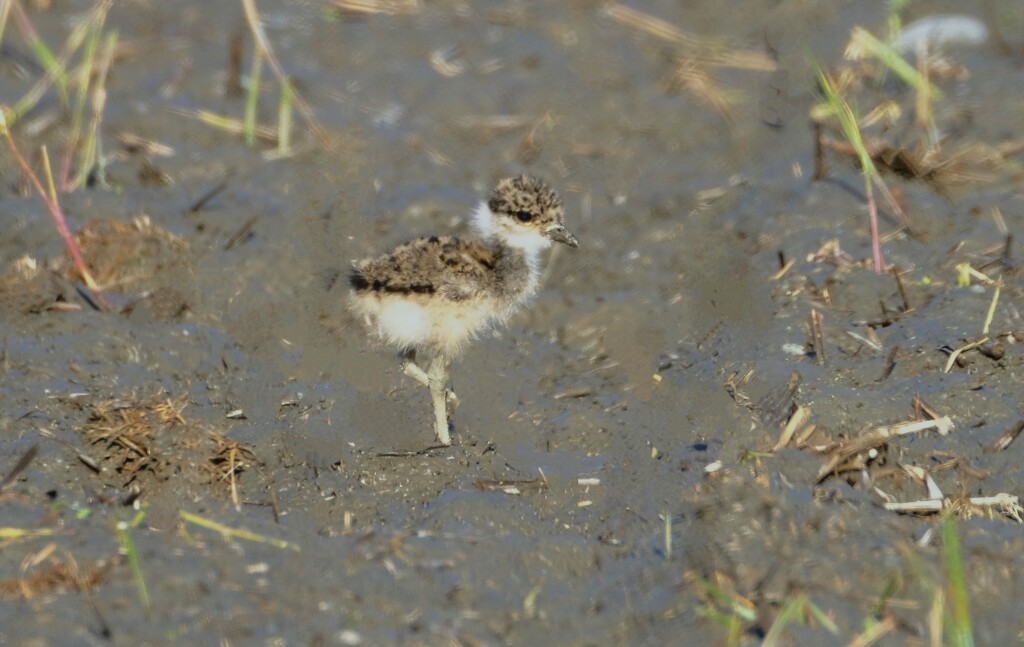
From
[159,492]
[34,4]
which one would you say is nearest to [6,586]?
[159,492]

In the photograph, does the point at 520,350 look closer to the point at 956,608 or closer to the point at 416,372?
the point at 416,372

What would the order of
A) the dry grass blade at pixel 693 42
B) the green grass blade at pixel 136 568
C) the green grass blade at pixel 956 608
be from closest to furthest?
the green grass blade at pixel 956 608 → the green grass blade at pixel 136 568 → the dry grass blade at pixel 693 42

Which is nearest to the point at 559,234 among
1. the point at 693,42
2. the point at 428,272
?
the point at 428,272

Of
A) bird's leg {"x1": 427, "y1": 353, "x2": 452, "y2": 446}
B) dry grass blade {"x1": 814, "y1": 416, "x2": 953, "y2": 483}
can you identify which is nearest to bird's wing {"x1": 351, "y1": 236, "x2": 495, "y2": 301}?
bird's leg {"x1": 427, "y1": 353, "x2": 452, "y2": 446}

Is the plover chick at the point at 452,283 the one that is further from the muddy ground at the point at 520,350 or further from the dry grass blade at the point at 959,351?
the dry grass blade at the point at 959,351

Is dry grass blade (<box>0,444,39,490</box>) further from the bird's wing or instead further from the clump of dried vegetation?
the bird's wing

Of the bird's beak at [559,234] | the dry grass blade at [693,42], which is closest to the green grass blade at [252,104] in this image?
the bird's beak at [559,234]

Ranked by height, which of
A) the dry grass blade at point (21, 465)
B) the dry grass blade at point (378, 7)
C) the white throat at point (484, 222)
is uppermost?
the white throat at point (484, 222)
